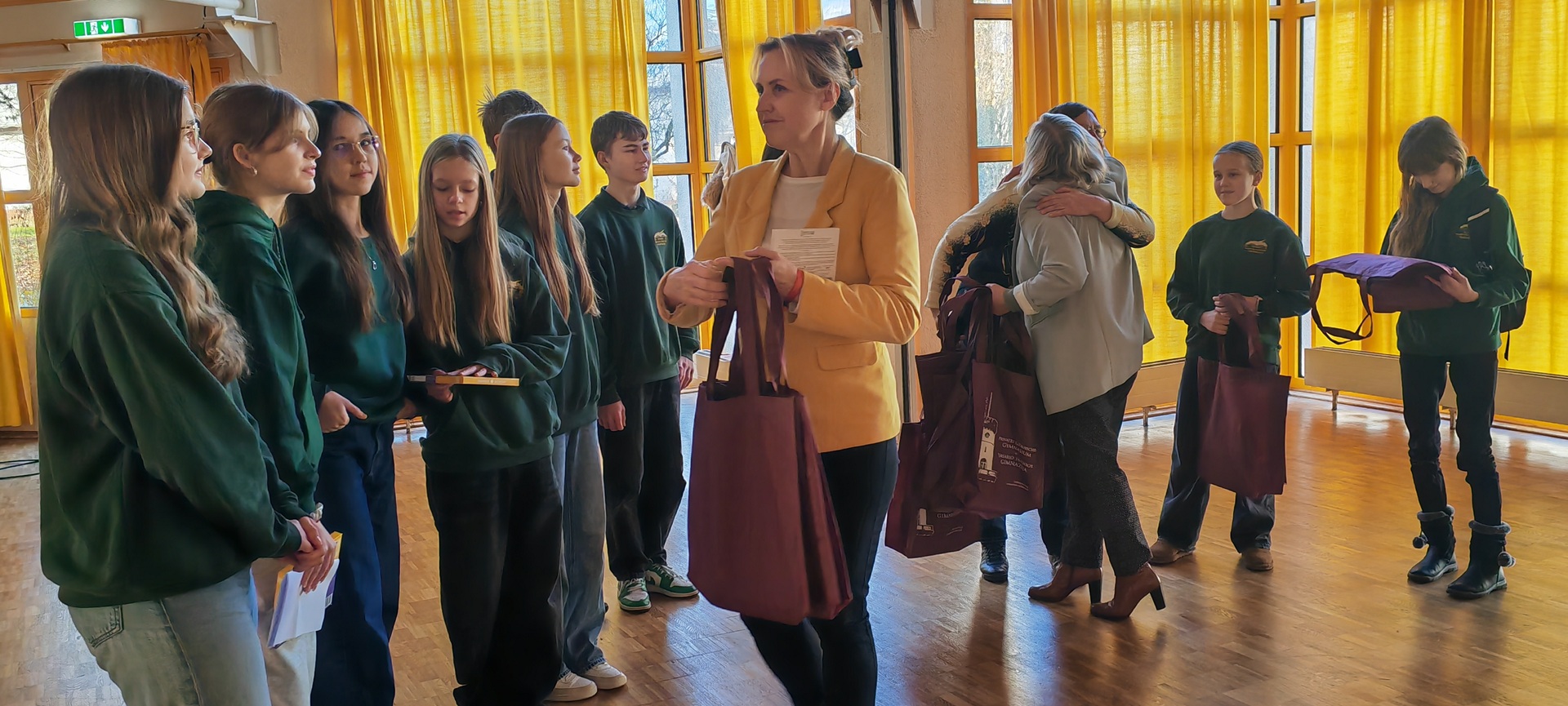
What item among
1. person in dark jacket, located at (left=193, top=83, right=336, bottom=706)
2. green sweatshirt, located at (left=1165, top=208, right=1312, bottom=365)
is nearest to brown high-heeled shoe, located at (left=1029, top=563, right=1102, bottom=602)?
green sweatshirt, located at (left=1165, top=208, right=1312, bottom=365)

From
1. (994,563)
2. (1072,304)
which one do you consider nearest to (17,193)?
(994,563)

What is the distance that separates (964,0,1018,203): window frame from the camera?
6785 millimetres

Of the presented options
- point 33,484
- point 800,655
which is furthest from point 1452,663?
point 33,484

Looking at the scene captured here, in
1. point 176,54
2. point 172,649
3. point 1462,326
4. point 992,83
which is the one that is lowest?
point 172,649

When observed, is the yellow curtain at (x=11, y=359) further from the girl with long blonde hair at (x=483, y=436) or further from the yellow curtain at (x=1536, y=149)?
the yellow curtain at (x=1536, y=149)

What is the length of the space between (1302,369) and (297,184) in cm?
724

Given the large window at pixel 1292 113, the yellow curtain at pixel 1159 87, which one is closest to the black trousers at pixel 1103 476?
the yellow curtain at pixel 1159 87

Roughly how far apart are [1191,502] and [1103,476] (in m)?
0.90

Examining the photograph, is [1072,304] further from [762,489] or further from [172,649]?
[172,649]

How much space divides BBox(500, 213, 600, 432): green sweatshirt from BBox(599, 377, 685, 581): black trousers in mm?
587

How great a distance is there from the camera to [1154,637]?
3.25 meters

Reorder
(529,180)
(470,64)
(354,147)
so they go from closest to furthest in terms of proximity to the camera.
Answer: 1. (354,147)
2. (529,180)
3. (470,64)

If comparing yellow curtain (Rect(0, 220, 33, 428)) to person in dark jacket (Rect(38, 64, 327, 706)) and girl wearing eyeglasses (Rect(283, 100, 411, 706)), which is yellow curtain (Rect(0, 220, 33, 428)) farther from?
person in dark jacket (Rect(38, 64, 327, 706))

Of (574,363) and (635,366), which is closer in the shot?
(574,363)
